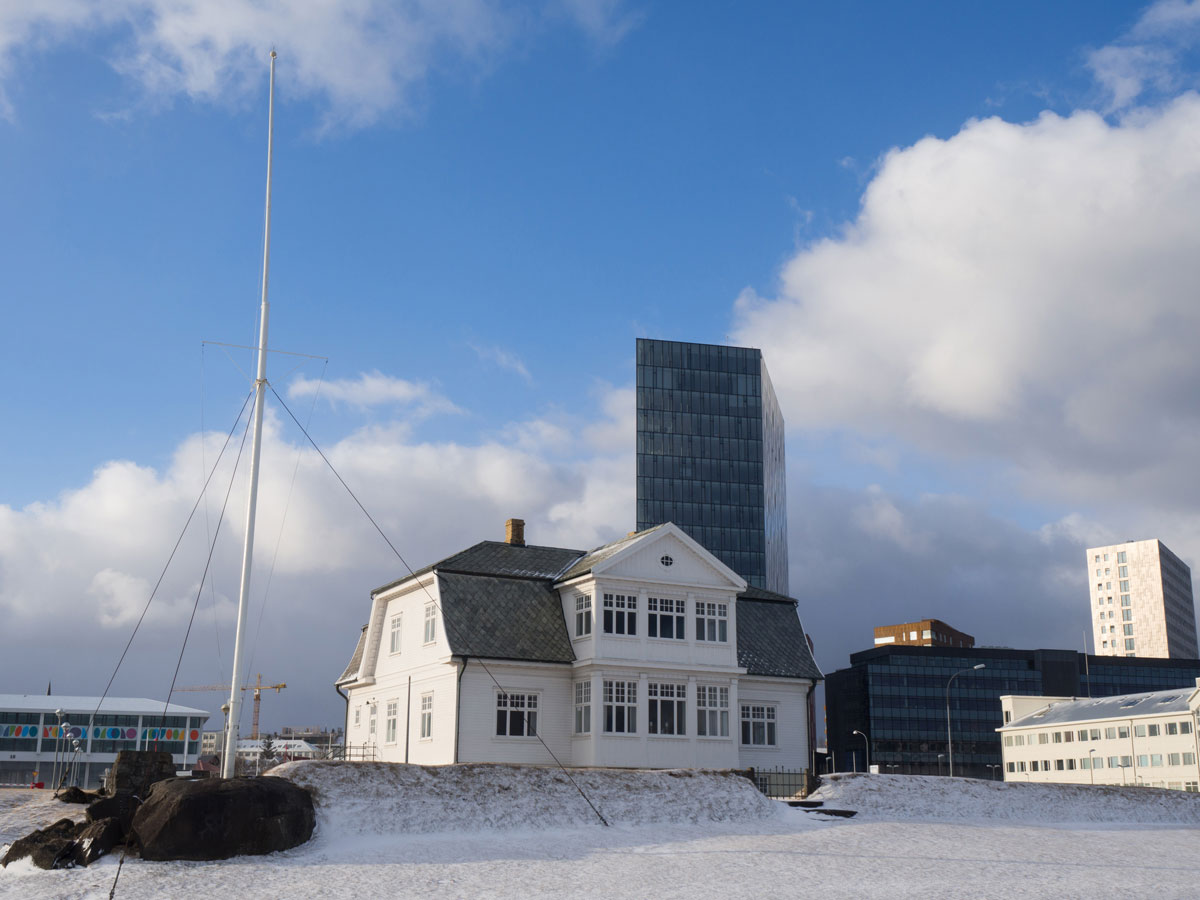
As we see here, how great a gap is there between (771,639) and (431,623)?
13.0 m

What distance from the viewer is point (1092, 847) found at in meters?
26.7

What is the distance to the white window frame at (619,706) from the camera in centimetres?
3669

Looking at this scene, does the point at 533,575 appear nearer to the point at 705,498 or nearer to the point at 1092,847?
the point at 1092,847

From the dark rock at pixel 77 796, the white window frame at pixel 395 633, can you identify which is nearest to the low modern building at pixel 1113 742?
the white window frame at pixel 395 633

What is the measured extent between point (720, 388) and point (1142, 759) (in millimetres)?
67742

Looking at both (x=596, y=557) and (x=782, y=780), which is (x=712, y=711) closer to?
(x=782, y=780)

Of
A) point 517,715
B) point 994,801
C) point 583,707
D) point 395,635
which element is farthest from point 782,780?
point 395,635

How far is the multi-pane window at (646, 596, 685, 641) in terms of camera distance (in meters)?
38.0

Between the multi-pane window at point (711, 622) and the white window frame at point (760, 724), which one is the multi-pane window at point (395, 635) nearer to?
the multi-pane window at point (711, 622)

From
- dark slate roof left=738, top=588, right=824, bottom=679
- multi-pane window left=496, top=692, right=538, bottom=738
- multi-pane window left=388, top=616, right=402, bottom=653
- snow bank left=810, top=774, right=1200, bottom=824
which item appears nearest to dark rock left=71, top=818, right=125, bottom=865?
multi-pane window left=496, top=692, right=538, bottom=738

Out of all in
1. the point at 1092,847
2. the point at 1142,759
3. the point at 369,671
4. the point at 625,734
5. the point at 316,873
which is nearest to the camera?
the point at 316,873

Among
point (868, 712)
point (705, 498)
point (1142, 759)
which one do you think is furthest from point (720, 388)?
point (1142, 759)

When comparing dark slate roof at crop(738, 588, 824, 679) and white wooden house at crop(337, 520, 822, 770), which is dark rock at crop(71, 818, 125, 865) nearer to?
white wooden house at crop(337, 520, 822, 770)

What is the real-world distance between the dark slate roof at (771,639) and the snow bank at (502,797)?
11.0 metres
